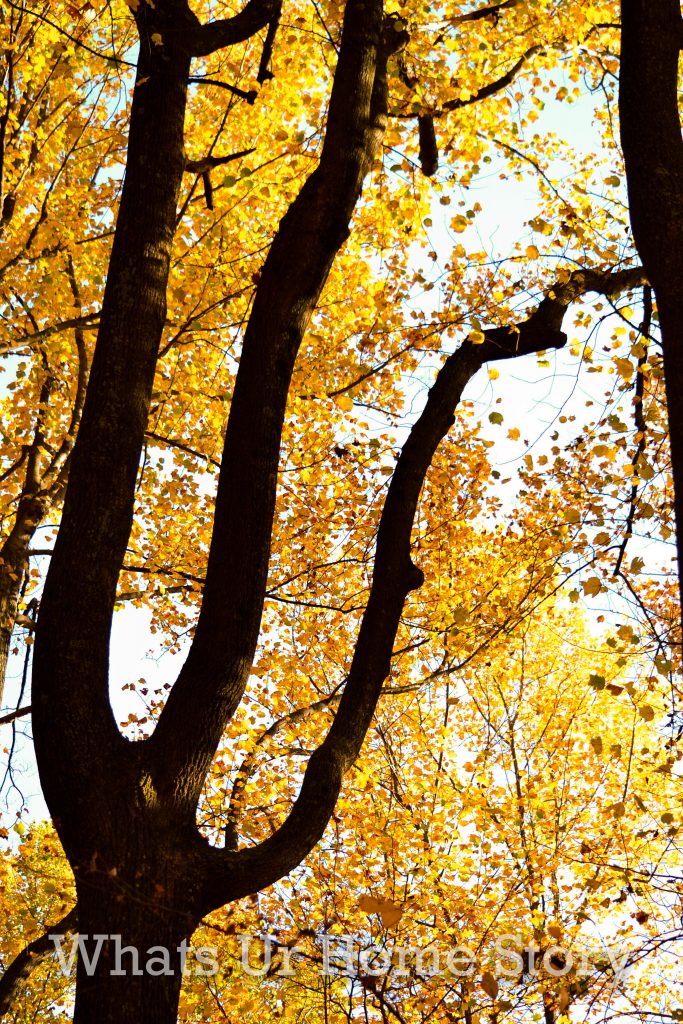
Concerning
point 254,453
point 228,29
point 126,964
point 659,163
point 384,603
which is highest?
point 228,29

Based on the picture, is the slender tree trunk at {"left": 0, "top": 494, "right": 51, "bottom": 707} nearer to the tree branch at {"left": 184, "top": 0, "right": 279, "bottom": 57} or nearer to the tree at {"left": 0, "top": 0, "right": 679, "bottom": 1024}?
the tree at {"left": 0, "top": 0, "right": 679, "bottom": 1024}

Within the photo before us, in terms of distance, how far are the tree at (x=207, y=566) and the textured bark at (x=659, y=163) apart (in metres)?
1.32

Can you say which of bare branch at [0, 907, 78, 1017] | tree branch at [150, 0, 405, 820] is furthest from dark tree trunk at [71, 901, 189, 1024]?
bare branch at [0, 907, 78, 1017]

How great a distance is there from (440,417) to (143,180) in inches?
81.6

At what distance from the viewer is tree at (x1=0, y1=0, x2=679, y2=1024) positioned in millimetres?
3334

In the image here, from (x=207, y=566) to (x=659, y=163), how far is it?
2700mm

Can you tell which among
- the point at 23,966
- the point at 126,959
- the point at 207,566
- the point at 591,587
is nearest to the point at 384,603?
the point at 207,566

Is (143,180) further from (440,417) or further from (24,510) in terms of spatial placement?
(24,510)

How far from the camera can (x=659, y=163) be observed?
3385 millimetres

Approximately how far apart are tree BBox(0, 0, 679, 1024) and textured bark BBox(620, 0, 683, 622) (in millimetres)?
1320

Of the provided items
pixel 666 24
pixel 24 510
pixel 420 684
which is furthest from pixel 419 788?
pixel 666 24

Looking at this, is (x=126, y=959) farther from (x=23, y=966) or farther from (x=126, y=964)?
(x=23, y=966)

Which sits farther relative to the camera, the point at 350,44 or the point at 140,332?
the point at 350,44

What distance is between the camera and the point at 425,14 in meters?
8.20
